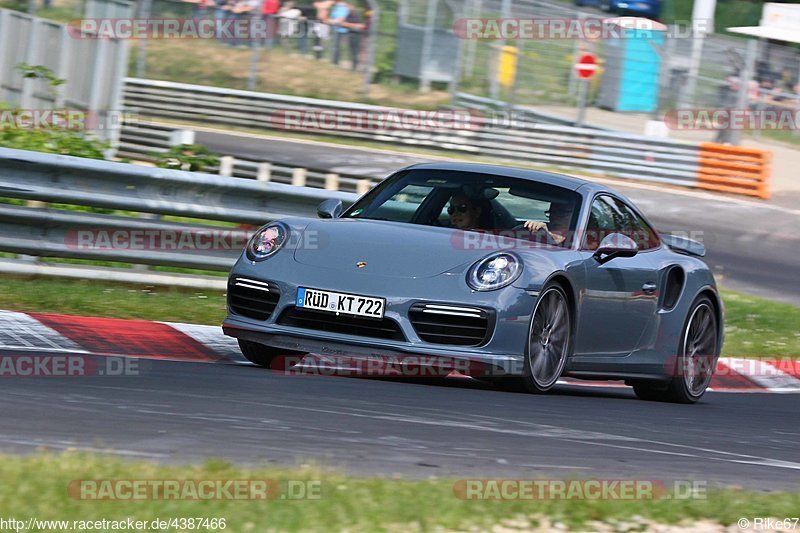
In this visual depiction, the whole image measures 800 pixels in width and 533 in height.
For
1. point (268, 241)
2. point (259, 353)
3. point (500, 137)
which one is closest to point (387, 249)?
point (268, 241)

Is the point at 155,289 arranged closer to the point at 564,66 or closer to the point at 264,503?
the point at 264,503

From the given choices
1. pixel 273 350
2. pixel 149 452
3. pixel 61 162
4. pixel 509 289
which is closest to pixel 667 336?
pixel 509 289

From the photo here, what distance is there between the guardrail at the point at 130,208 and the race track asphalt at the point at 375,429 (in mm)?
2364

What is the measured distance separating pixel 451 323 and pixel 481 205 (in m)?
1.13

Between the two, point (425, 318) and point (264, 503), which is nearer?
point (264, 503)

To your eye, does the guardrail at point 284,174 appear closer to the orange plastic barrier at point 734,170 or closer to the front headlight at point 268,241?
the front headlight at point 268,241

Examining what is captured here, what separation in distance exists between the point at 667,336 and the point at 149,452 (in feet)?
15.1

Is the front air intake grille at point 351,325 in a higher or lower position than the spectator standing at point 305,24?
lower

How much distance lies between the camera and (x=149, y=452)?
14.2 ft

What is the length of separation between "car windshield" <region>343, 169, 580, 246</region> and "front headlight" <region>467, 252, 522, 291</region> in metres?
0.60

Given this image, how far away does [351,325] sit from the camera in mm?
6656

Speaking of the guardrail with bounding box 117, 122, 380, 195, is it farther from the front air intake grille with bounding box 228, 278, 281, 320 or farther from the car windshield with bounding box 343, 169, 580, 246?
the front air intake grille with bounding box 228, 278, 281, 320

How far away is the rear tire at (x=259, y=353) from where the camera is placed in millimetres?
7297

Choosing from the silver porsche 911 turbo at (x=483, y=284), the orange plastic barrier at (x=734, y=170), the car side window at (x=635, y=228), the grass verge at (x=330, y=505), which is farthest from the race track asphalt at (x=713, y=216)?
the grass verge at (x=330, y=505)
